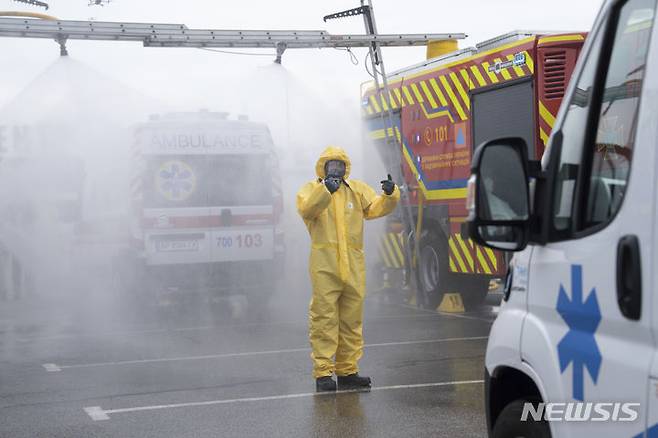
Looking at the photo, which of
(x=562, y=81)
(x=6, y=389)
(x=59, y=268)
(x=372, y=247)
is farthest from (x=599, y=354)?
(x=59, y=268)

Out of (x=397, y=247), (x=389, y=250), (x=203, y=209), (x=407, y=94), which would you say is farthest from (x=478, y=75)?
(x=203, y=209)

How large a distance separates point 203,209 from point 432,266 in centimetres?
304

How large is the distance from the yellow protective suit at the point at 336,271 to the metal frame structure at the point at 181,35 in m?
6.13

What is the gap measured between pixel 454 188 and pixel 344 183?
193 inches

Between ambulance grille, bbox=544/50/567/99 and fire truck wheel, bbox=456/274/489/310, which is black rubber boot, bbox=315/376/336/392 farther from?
fire truck wheel, bbox=456/274/489/310

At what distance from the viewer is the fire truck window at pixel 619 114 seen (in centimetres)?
282

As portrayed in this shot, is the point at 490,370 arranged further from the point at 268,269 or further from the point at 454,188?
the point at 268,269

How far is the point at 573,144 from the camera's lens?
314cm

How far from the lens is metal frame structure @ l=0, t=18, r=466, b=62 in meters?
13.7

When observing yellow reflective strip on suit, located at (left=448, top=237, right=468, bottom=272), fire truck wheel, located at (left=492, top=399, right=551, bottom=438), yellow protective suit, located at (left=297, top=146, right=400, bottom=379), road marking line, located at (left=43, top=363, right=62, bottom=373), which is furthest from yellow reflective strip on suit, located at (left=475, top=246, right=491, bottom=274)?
fire truck wheel, located at (left=492, top=399, right=551, bottom=438)

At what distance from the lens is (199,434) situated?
666cm

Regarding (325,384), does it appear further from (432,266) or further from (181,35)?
(181,35)

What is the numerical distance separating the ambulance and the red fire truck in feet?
5.68

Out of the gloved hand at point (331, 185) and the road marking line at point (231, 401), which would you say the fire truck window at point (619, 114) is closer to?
the gloved hand at point (331, 185)
